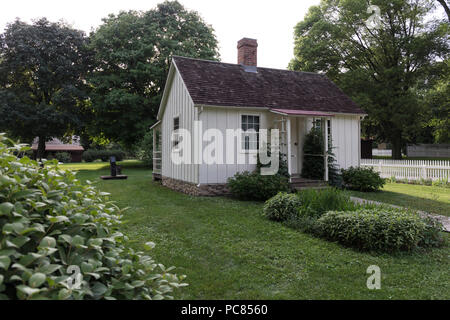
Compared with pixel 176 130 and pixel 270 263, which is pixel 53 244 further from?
pixel 176 130

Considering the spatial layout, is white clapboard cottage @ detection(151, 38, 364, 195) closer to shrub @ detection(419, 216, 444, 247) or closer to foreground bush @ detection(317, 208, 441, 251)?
foreground bush @ detection(317, 208, 441, 251)

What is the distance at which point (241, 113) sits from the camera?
11.7m

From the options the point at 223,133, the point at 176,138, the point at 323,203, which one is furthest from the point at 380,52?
the point at 323,203

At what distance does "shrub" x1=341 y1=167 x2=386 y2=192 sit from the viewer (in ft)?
40.1

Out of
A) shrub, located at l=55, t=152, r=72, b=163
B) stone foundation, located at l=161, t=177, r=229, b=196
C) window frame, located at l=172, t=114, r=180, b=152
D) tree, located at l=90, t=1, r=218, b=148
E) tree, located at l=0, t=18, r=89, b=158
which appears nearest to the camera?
stone foundation, located at l=161, t=177, r=229, b=196

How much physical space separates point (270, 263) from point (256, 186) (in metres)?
5.37

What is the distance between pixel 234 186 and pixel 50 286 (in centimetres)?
873

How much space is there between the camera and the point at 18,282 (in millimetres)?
1680

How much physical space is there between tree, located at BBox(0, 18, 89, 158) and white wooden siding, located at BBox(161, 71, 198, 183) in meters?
12.3

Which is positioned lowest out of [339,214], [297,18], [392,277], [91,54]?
[392,277]

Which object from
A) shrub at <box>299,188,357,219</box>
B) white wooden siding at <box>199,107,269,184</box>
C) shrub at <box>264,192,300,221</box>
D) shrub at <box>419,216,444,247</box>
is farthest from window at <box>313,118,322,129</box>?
shrub at <box>419,216,444,247</box>
